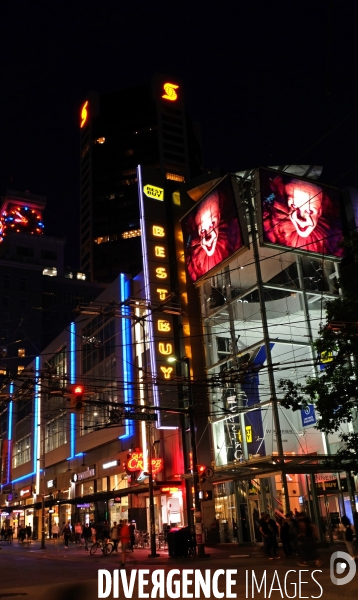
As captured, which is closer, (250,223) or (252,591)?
(252,591)

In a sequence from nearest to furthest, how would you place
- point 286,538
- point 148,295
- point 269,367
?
point 286,538 < point 269,367 < point 148,295

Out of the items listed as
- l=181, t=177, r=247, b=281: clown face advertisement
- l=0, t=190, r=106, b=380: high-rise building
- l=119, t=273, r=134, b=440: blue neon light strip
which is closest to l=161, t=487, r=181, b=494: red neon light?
l=119, t=273, r=134, b=440: blue neon light strip

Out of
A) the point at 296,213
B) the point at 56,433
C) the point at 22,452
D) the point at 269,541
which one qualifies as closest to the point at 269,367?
the point at 269,541

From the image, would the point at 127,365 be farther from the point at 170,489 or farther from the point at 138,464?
the point at 170,489

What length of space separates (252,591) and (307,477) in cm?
1950

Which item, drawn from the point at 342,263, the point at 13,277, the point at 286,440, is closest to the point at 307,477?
the point at 286,440

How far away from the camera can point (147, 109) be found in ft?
417

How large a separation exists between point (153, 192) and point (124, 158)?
8665 cm

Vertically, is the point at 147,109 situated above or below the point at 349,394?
above

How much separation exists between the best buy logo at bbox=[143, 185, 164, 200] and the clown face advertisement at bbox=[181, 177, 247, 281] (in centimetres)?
389

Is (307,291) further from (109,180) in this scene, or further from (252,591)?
(109,180)

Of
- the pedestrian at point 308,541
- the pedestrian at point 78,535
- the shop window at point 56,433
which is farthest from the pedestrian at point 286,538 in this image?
the shop window at point 56,433

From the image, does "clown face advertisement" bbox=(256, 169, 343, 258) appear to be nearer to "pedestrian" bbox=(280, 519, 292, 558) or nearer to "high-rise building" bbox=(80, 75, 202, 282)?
"pedestrian" bbox=(280, 519, 292, 558)

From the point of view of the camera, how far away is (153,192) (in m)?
44.1
